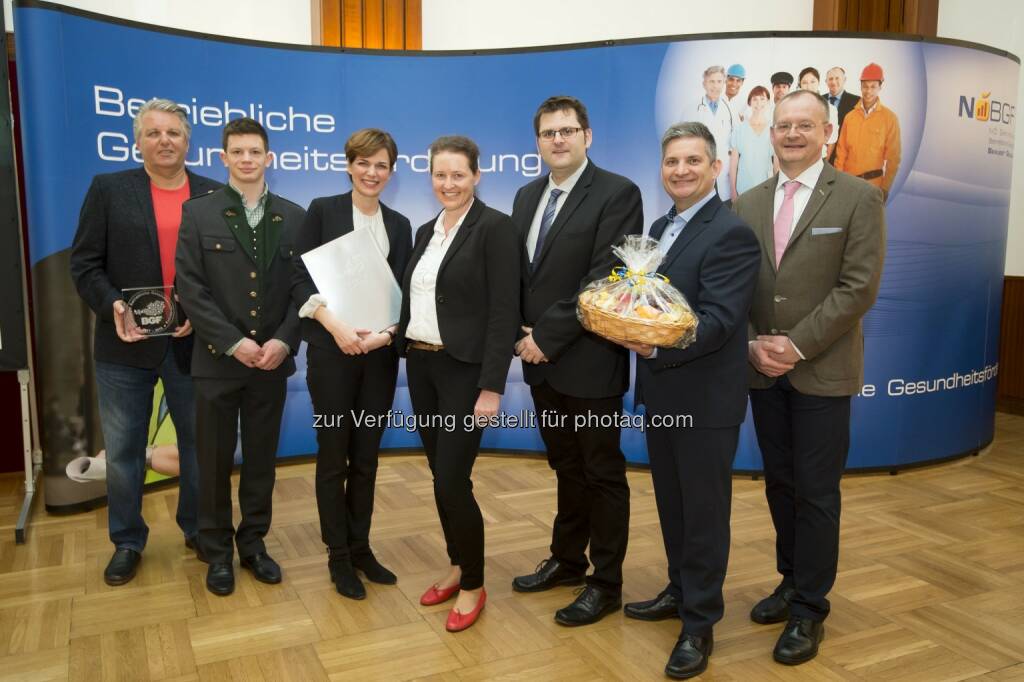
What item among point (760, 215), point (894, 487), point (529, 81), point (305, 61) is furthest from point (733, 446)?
point (305, 61)

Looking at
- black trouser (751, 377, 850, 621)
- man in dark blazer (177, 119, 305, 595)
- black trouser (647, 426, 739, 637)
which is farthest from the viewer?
man in dark blazer (177, 119, 305, 595)

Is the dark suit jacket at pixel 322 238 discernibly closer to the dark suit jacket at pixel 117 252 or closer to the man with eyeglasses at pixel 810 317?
the dark suit jacket at pixel 117 252

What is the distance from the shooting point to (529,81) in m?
5.17

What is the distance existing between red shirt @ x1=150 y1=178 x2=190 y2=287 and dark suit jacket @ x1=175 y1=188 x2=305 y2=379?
339 millimetres

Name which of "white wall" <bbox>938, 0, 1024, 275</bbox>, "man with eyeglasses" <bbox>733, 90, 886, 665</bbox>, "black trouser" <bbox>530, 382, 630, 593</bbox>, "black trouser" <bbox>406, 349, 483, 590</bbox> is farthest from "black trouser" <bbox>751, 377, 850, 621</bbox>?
"white wall" <bbox>938, 0, 1024, 275</bbox>

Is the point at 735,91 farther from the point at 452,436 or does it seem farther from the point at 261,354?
the point at 261,354

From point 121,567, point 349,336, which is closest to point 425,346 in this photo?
point 349,336

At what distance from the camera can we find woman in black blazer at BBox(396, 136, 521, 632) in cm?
276

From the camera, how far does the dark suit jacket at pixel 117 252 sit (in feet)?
11.3

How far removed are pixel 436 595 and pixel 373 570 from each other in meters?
0.35

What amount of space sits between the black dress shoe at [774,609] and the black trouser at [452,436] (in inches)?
41.4

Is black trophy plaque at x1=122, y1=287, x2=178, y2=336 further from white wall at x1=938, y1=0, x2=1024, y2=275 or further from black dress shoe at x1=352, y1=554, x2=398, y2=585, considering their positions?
white wall at x1=938, y1=0, x2=1024, y2=275

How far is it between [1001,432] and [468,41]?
5.05 m

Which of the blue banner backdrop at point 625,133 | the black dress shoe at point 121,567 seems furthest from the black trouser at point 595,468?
the blue banner backdrop at point 625,133
